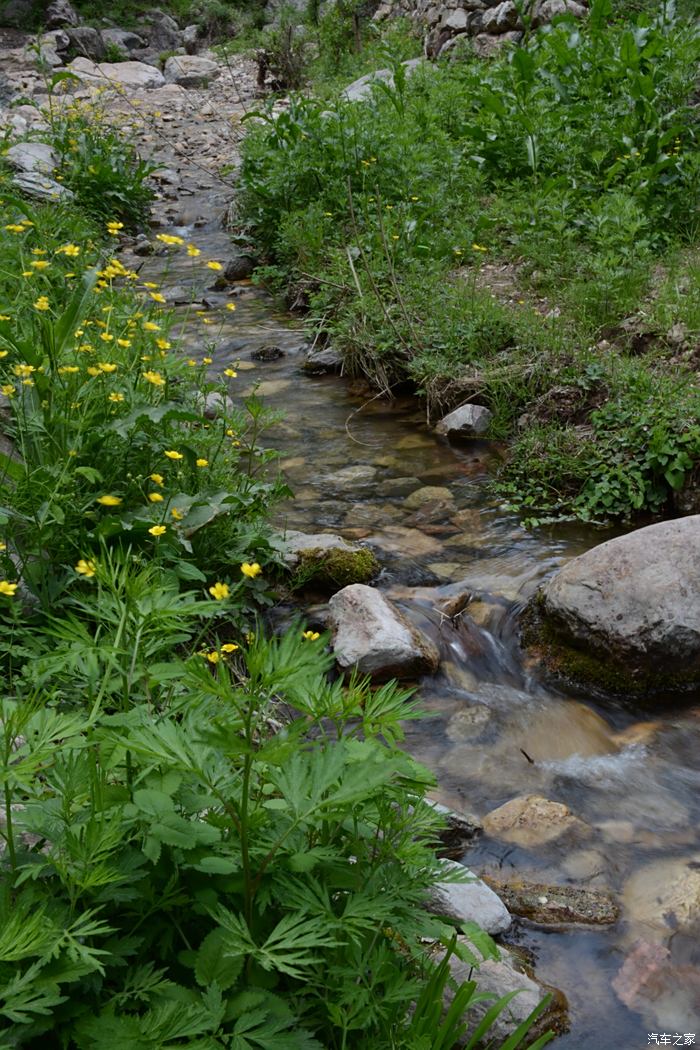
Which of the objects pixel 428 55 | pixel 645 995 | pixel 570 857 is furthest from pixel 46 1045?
pixel 428 55

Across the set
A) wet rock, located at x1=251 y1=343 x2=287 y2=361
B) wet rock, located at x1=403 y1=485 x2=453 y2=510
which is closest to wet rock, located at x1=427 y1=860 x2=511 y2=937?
wet rock, located at x1=403 y1=485 x2=453 y2=510

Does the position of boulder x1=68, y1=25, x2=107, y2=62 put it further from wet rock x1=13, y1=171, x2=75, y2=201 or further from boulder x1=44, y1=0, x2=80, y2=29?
wet rock x1=13, y1=171, x2=75, y2=201

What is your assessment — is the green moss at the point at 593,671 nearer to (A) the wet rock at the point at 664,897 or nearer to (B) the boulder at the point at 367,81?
(A) the wet rock at the point at 664,897

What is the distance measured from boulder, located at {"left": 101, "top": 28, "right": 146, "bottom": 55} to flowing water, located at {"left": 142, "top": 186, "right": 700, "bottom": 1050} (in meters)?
26.4

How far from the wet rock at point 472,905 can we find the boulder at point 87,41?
2870 centimetres

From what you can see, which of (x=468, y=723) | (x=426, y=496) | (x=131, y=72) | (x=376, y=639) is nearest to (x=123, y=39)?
(x=131, y=72)

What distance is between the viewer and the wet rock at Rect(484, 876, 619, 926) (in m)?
2.57

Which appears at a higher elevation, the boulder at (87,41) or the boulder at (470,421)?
the boulder at (87,41)

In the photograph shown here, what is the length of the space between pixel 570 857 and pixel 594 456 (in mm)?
2620

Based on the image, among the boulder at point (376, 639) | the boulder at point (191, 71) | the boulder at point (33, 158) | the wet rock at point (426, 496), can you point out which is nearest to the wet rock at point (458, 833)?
the boulder at point (376, 639)

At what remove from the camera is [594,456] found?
488 cm

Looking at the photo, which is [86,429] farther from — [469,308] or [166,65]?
[166,65]

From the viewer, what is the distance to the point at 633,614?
3.59m

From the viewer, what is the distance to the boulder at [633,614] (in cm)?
354
